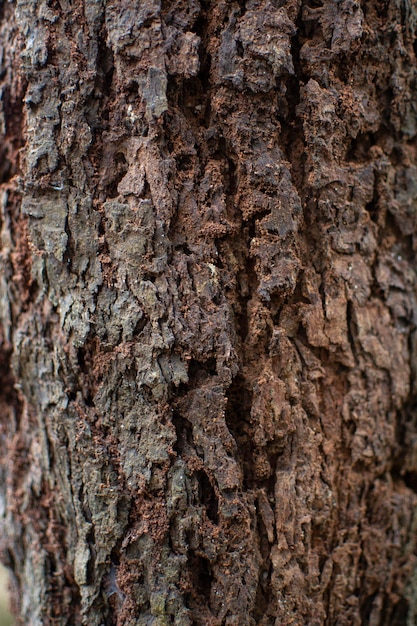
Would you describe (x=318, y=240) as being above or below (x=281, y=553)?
above

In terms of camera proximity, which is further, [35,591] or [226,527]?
[35,591]

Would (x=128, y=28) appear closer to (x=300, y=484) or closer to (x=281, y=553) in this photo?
(x=300, y=484)

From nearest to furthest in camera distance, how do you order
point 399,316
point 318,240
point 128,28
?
point 128,28, point 318,240, point 399,316

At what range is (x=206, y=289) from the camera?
996mm

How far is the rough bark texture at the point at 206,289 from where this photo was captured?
38.7 inches

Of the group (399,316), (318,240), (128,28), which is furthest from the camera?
(399,316)

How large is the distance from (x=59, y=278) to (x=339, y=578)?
87 centimetres

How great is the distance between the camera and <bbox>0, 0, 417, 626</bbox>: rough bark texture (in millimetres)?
983

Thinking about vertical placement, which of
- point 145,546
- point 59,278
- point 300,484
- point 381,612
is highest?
point 59,278

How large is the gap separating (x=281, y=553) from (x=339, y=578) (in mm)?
168

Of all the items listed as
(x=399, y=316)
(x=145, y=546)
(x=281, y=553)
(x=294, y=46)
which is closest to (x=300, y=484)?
(x=281, y=553)

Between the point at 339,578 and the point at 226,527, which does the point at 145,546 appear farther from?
the point at 339,578

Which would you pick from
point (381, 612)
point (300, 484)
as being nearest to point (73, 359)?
point (300, 484)

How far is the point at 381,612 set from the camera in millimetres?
1185
